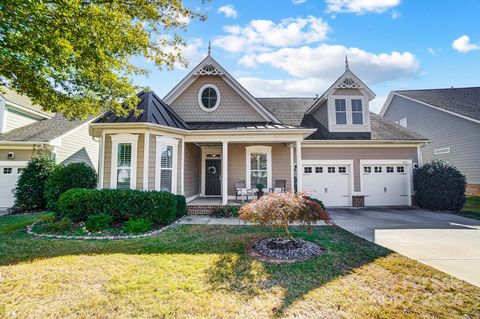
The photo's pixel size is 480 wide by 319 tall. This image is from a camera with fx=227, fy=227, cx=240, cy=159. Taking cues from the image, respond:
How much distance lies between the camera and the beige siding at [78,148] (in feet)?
44.4

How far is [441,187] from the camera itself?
35.6 ft

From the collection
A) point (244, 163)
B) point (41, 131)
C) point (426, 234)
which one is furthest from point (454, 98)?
point (41, 131)

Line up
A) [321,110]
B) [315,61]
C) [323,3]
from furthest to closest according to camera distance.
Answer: [315,61]
[321,110]
[323,3]

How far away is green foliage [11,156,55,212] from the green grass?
64.8 ft

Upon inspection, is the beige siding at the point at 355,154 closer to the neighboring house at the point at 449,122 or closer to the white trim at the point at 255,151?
the white trim at the point at 255,151

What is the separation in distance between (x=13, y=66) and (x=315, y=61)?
15.4m

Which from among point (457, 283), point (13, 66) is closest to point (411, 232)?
point (457, 283)

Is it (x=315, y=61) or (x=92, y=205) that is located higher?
(x=315, y=61)

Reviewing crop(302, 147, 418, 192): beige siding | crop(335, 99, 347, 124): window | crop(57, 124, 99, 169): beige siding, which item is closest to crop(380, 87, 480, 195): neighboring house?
crop(302, 147, 418, 192): beige siding

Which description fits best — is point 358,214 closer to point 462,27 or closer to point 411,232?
point 411,232

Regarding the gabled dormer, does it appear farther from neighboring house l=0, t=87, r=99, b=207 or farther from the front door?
Result: neighboring house l=0, t=87, r=99, b=207

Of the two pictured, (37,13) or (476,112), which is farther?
(476,112)

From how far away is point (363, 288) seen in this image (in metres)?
3.60

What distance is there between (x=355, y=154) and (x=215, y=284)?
35.5ft
